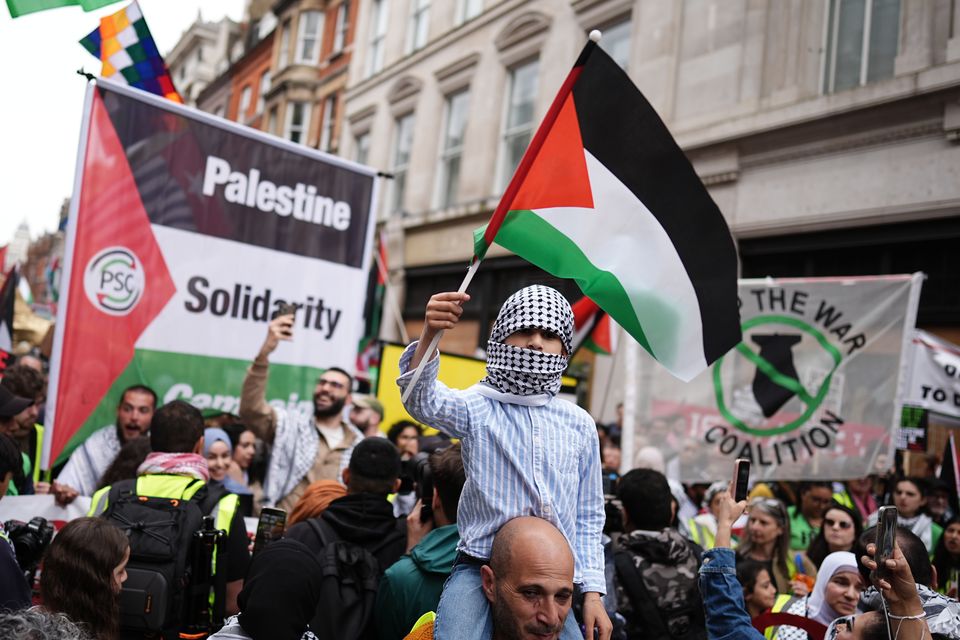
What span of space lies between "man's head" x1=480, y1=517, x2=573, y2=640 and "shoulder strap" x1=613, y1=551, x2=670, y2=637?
129cm

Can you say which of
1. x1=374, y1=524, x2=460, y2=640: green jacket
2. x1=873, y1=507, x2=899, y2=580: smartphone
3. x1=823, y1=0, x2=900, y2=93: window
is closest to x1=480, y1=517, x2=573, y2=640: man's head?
x1=374, y1=524, x2=460, y2=640: green jacket

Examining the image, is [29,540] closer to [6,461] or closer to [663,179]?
[6,461]

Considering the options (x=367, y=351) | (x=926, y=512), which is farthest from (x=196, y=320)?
(x=367, y=351)

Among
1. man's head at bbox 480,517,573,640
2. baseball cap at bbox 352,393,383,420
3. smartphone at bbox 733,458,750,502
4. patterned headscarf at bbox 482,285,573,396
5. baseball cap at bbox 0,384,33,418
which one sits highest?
patterned headscarf at bbox 482,285,573,396

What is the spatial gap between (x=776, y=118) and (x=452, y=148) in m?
9.01

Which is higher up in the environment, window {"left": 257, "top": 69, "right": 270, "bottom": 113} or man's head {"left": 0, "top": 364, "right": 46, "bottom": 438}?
window {"left": 257, "top": 69, "right": 270, "bottom": 113}

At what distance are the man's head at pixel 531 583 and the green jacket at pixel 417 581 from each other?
2.09ft

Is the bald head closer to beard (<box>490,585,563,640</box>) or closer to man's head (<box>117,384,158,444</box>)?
beard (<box>490,585,563,640</box>)

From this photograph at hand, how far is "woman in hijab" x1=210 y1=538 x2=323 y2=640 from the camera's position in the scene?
2.46 m

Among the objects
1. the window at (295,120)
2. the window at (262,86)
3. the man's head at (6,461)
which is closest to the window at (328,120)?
the window at (295,120)

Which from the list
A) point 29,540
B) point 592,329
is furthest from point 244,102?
point 29,540

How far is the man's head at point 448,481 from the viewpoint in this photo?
293cm

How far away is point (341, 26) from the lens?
25469 mm

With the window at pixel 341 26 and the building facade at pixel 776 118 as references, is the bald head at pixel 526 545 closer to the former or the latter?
the building facade at pixel 776 118
